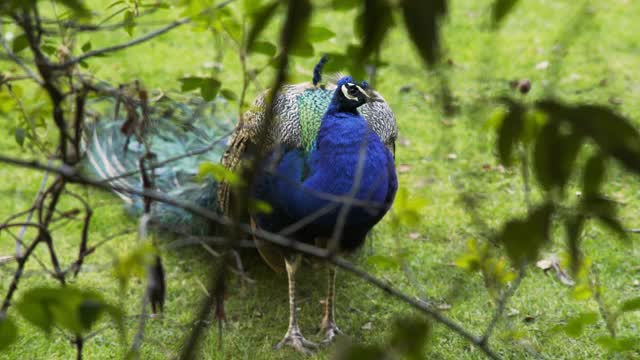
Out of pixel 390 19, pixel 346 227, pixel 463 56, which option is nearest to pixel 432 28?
pixel 390 19

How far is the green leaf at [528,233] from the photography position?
3.22ft

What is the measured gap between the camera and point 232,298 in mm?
3842

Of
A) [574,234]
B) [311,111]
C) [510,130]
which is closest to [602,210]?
[574,234]

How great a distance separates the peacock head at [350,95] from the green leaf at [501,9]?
2259mm

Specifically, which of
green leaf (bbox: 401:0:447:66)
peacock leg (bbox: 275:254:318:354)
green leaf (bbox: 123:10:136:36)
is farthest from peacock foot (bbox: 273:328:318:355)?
green leaf (bbox: 401:0:447:66)

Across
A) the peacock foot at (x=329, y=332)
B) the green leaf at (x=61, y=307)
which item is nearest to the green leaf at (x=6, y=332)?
the green leaf at (x=61, y=307)

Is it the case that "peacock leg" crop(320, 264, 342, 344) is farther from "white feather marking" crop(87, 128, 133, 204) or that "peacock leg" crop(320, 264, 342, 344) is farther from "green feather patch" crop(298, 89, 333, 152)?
"white feather marking" crop(87, 128, 133, 204)

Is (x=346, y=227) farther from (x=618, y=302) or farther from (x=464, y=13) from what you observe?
(x=464, y=13)

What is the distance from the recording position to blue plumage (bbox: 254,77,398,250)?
10.1 ft

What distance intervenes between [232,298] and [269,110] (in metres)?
2.94

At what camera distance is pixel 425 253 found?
4.22 metres

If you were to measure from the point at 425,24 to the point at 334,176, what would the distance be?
7.51ft

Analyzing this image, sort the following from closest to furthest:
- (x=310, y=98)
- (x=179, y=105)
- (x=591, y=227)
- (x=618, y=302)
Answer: (x=310, y=98)
(x=618, y=302)
(x=591, y=227)
(x=179, y=105)

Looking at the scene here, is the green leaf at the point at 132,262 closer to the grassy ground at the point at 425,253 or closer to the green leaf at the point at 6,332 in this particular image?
the green leaf at the point at 6,332
